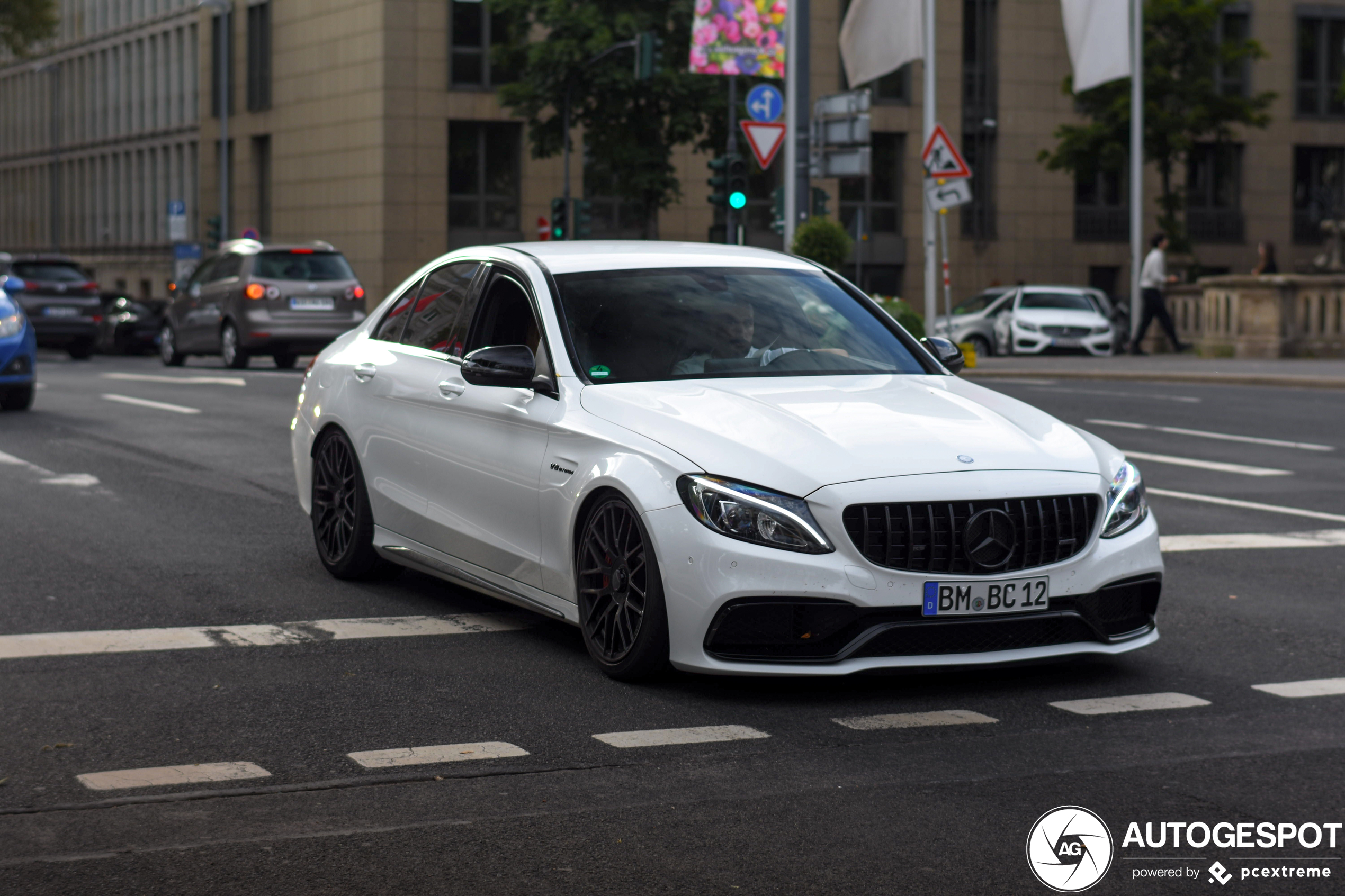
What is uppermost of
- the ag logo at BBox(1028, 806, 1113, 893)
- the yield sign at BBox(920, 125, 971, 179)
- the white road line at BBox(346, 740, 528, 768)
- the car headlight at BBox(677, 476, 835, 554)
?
the yield sign at BBox(920, 125, 971, 179)

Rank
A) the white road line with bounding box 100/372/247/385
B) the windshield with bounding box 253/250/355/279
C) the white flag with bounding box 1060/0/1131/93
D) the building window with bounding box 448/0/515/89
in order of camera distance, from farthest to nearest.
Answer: the building window with bounding box 448/0/515/89 < the white flag with bounding box 1060/0/1131/93 < the windshield with bounding box 253/250/355/279 < the white road line with bounding box 100/372/247/385

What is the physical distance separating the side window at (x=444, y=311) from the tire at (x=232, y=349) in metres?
20.6

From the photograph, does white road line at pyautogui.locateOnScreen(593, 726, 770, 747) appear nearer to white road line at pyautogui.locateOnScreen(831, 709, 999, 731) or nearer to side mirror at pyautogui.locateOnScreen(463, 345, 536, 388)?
white road line at pyautogui.locateOnScreen(831, 709, 999, 731)

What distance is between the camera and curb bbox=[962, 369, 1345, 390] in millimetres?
24328

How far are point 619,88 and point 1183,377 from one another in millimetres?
20278

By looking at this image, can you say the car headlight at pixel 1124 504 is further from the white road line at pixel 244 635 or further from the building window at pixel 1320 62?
the building window at pixel 1320 62

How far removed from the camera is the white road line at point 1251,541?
32.4 ft

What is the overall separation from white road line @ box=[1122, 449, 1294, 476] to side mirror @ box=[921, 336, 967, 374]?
6.30m

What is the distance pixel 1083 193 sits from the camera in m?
57.8

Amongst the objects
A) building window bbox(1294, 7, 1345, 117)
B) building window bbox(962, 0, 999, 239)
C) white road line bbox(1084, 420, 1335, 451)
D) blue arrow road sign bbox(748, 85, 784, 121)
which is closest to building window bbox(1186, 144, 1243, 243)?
building window bbox(1294, 7, 1345, 117)

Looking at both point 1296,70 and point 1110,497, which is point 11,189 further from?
point 1110,497

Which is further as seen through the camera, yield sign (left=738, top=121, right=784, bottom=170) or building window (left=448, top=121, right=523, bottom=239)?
building window (left=448, top=121, right=523, bottom=239)

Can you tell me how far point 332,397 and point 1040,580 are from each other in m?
3.71

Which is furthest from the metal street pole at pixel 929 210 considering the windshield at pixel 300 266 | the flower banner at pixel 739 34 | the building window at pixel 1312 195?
the building window at pixel 1312 195
